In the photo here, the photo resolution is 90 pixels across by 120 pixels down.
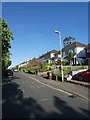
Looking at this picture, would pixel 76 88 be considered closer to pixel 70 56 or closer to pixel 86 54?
pixel 86 54

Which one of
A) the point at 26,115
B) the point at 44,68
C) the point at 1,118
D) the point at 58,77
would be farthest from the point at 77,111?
the point at 44,68

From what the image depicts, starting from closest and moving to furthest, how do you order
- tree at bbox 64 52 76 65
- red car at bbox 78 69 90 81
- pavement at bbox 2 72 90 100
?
pavement at bbox 2 72 90 100, red car at bbox 78 69 90 81, tree at bbox 64 52 76 65

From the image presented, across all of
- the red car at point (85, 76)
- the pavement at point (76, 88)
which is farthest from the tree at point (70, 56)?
the pavement at point (76, 88)

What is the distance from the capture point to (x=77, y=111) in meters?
11.5

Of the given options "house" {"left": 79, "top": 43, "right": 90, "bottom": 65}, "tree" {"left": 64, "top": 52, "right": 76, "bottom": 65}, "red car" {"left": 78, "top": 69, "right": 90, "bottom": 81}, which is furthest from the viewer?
"tree" {"left": 64, "top": 52, "right": 76, "bottom": 65}

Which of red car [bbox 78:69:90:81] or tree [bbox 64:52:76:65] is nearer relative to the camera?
red car [bbox 78:69:90:81]

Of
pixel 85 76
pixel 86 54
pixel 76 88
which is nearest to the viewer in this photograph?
pixel 76 88

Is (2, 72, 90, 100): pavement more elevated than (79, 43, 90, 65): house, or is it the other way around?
(79, 43, 90, 65): house

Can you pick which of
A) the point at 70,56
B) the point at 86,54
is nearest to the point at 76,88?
the point at 86,54

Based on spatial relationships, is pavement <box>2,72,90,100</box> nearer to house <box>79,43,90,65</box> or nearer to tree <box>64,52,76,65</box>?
house <box>79,43,90,65</box>

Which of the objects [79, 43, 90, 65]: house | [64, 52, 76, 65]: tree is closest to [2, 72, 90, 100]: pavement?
[79, 43, 90, 65]: house

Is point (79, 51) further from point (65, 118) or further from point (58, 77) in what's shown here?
point (65, 118)

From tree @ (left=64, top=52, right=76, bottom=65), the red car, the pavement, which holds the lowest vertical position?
the pavement

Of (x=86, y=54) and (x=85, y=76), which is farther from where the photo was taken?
(x=86, y=54)
